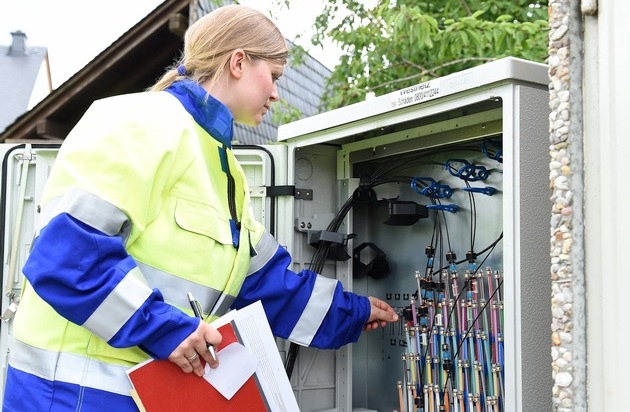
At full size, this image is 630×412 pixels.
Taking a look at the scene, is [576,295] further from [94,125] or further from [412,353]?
[412,353]

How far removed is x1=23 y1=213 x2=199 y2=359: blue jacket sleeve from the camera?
1755 millimetres

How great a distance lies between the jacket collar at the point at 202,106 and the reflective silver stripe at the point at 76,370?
673 mm

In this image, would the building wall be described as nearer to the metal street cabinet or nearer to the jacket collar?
the metal street cabinet

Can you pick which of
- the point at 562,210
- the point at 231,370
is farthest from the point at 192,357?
the point at 562,210

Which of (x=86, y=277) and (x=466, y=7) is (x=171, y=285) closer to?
(x=86, y=277)

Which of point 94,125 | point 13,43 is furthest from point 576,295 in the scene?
point 13,43

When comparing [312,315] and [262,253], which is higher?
[262,253]

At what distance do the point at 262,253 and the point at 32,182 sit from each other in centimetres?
102

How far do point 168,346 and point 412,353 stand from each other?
1.30 m

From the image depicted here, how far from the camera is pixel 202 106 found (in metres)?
2.13

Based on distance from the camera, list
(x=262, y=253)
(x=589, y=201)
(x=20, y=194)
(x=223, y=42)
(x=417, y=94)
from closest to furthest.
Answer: (x=589, y=201) < (x=223, y=42) < (x=417, y=94) < (x=262, y=253) < (x=20, y=194)

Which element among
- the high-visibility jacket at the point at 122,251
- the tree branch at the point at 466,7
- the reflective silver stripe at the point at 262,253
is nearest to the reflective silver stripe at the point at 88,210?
the high-visibility jacket at the point at 122,251

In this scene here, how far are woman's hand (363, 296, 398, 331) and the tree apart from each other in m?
2.28

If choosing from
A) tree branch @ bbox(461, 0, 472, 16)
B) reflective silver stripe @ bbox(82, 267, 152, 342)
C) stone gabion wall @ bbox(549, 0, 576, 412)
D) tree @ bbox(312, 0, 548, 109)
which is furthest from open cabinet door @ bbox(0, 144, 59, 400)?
tree branch @ bbox(461, 0, 472, 16)
